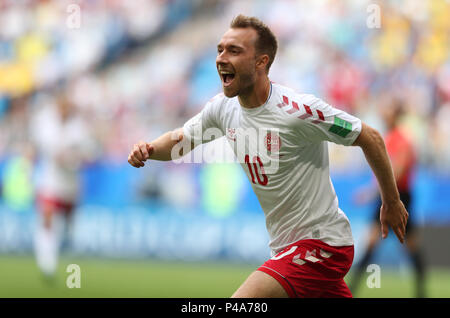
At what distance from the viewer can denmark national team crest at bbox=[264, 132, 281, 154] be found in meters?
4.07

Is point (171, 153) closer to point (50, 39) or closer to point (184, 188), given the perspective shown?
point (184, 188)

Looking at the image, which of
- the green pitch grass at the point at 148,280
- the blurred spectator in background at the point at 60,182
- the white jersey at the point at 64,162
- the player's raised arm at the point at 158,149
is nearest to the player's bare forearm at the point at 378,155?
the player's raised arm at the point at 158,149

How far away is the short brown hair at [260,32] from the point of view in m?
4.15

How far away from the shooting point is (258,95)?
13.7 ft

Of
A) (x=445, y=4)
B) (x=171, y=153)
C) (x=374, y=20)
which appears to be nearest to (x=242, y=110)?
(x=171, y=153)

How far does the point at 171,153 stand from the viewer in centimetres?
440

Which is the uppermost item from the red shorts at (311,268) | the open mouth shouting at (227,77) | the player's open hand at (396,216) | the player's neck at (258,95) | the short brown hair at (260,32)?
→ the short brown hair at (260,32)

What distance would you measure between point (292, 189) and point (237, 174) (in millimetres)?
6949

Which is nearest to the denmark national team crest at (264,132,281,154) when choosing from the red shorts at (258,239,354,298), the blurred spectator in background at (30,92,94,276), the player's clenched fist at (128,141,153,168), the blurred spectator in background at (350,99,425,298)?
the red shorts at (258,239,354,298)

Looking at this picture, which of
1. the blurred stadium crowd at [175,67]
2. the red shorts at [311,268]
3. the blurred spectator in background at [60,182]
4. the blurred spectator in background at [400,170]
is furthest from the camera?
the blurred stadium crowd at [175,67]

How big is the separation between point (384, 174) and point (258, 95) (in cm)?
93

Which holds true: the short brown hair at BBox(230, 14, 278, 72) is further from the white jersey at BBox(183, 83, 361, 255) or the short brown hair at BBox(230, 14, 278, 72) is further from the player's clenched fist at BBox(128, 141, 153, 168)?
the player's clenched fist at BBox(128, 141, 153, 168)

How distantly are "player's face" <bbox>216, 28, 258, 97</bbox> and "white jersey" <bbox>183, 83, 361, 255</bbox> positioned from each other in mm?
189

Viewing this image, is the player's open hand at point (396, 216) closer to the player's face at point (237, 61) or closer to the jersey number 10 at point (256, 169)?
the jersey number 10 at point (256, 169)
